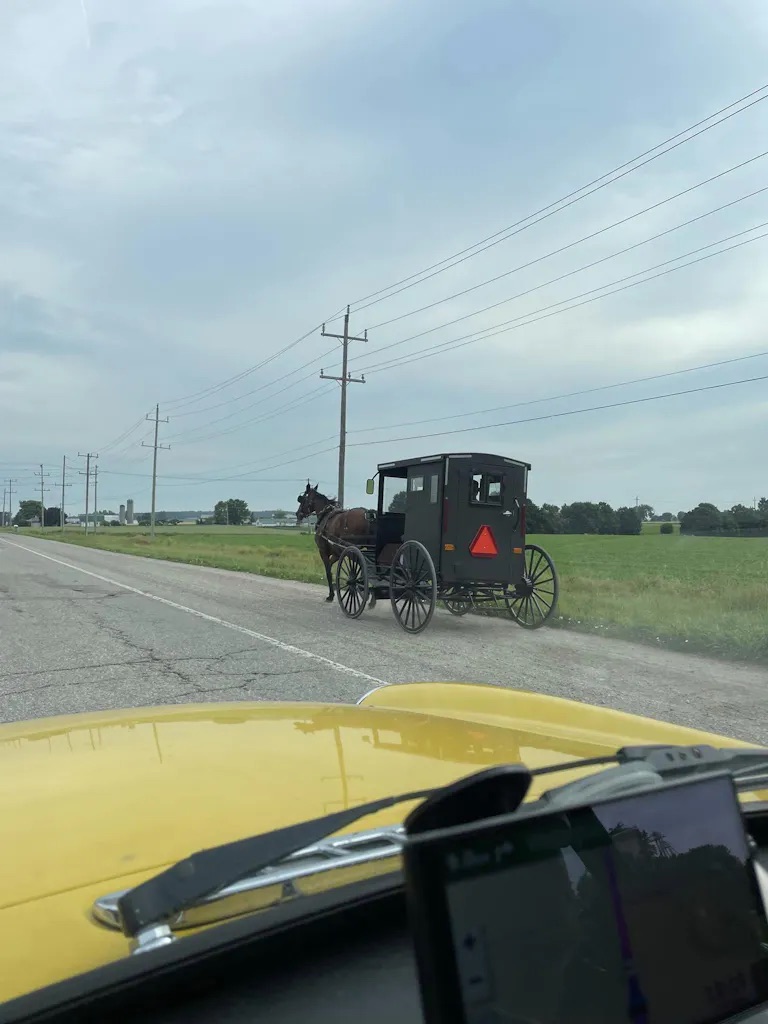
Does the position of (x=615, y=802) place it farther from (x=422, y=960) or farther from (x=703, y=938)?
(x=422, y=960)

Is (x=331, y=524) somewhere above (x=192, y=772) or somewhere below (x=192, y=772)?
above

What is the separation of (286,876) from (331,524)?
13.1 metres

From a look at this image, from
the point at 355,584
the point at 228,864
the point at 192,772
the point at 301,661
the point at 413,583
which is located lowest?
the point at 301,661

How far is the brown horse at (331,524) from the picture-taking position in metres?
13.6

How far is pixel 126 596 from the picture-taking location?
15.2 metres

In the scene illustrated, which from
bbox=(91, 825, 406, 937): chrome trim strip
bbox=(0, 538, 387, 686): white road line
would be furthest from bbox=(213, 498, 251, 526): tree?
bbox=(91, 825, 406, 937): chrome trim strip

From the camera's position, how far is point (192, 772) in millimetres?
2010

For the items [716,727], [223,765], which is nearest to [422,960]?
[223,765]

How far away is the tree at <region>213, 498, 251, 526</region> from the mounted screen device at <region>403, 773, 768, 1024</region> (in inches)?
4576

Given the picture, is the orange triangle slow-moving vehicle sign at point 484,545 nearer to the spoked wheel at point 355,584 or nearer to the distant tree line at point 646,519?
the spoked wheel at point 355,584

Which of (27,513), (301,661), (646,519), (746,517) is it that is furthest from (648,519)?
(27,513)

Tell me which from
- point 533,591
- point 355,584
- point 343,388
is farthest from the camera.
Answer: point 343,388

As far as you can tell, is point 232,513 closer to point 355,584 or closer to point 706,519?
point 706,519

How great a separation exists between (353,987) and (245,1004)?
160 millimetres
